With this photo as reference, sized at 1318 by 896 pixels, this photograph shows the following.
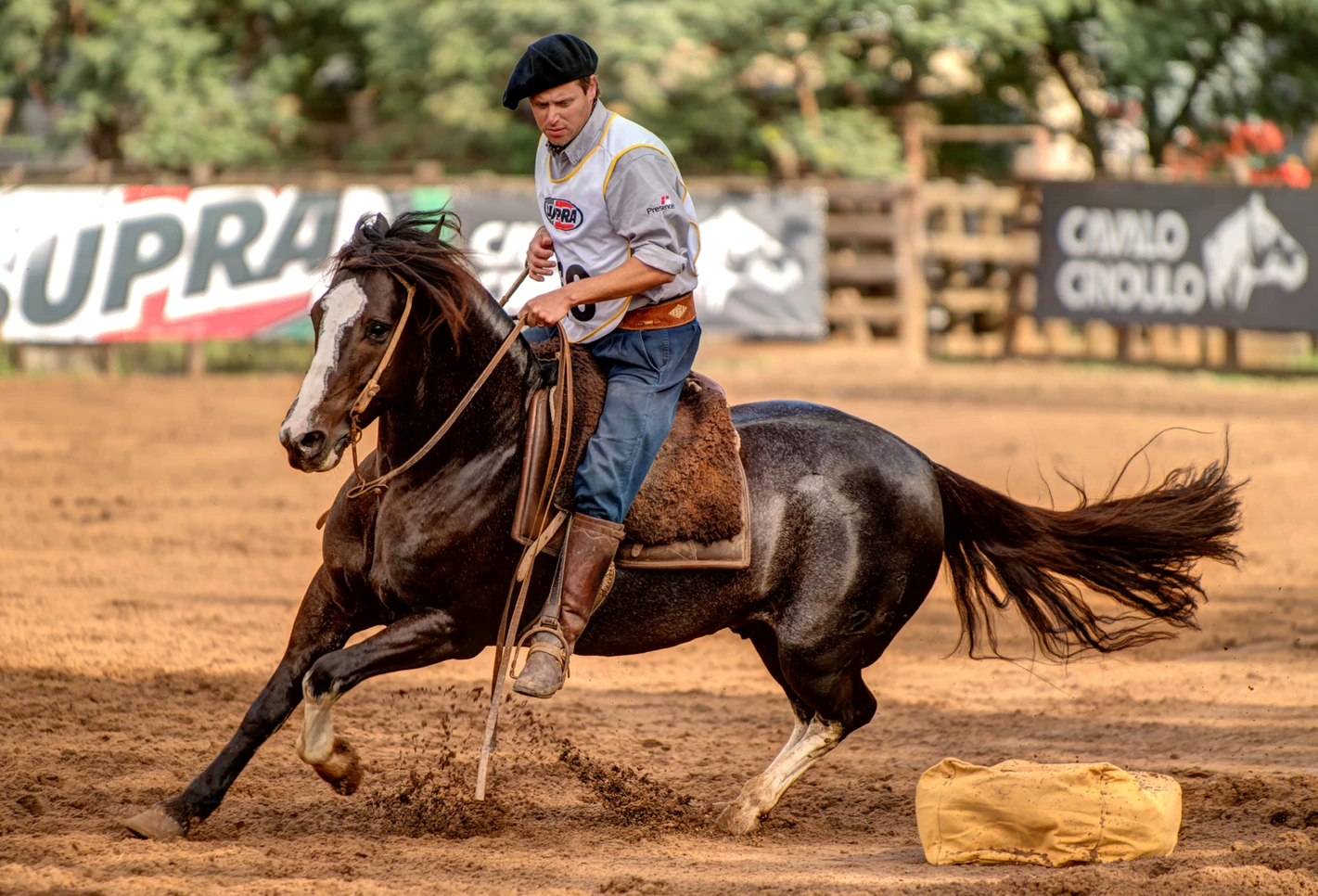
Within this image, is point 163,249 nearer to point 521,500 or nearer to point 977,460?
point 977,460

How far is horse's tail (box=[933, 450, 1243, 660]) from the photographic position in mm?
4742

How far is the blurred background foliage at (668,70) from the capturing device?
18344 mm

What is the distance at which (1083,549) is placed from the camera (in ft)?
15.8

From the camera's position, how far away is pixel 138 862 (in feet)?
12.5

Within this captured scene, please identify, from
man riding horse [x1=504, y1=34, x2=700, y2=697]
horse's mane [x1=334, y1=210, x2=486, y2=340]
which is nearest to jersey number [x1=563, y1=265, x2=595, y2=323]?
man riding horse [x1=504, y1=34, x2=700, y2=697]

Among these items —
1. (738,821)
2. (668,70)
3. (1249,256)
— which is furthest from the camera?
(668,70)

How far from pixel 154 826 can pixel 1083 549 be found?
301cm

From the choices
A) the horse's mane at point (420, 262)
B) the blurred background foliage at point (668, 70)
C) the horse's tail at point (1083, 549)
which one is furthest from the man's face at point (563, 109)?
the blurred background foliage at point (668, 70)

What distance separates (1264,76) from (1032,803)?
1779 cm

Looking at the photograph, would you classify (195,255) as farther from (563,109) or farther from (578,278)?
(563,109)

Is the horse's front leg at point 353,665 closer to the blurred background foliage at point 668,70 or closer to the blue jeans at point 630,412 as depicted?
the blue jeans at point 630,412

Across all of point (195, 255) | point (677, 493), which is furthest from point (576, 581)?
point (195, 255)

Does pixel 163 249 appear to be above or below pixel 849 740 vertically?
above

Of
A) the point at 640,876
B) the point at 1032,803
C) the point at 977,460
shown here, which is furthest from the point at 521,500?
the point at 977,460
